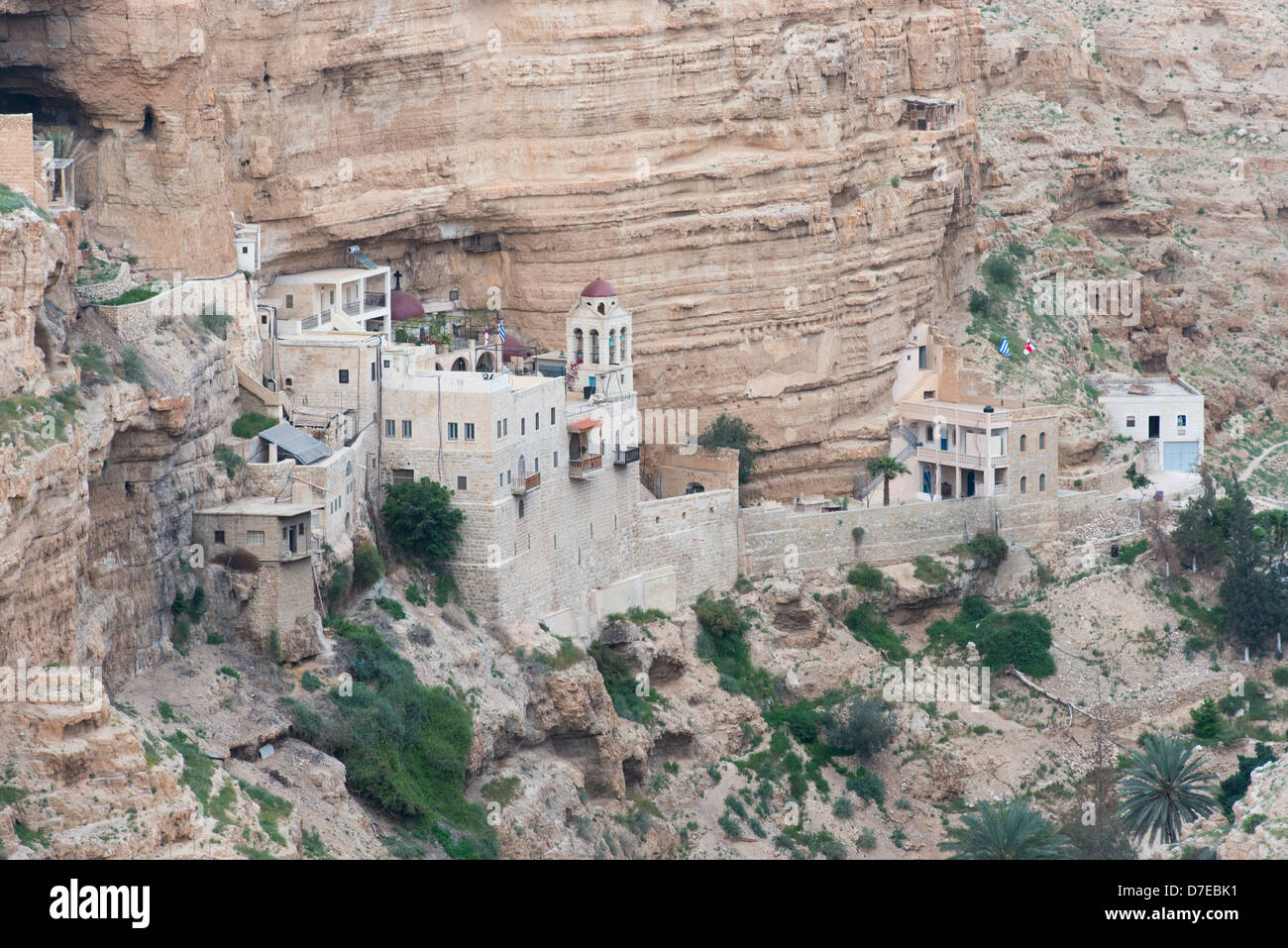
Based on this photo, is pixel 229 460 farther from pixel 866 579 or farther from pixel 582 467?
pixel 866 579

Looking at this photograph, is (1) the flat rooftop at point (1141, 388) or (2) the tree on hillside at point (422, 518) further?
(1) the flat rooftop at point (1141, 388)

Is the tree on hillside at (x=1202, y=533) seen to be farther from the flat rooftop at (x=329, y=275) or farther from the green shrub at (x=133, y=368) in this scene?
the green shrub at (x=133, y=368)

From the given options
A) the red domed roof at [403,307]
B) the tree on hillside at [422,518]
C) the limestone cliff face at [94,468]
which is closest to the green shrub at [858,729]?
the tree on hillside at [422,518]

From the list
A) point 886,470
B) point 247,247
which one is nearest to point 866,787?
point 886,470

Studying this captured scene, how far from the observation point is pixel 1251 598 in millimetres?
68750

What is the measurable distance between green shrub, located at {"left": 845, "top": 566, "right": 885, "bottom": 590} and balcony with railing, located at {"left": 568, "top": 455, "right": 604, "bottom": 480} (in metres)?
9.88

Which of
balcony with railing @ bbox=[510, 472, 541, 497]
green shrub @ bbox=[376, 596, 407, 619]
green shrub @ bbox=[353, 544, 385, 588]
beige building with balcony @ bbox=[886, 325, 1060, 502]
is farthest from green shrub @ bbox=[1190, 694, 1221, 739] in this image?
green shrub @ bbox=[353, 544, 385, 588]

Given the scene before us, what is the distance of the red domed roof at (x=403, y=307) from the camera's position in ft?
207

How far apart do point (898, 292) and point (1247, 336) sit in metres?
19.7

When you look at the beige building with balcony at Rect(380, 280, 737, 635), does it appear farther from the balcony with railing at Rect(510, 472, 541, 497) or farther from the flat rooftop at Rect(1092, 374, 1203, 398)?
the flat rooftop at Rect(1092, 374, 1203, 398)

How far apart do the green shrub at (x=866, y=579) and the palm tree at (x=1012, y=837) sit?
10592mm

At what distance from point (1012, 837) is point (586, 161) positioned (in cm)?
2109

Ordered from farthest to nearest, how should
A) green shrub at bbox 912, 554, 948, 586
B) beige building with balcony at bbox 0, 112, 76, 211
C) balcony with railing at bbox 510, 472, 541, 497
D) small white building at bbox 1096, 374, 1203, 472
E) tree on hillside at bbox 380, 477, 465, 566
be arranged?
small white building at bbox 1096, 374, 1203, 472
green shrub at bbox 912, 554, 948, 586
balcony with railing at bbox 510, 472, 541, 497
tree on hillside at bbox 380, 477, 465, 566
beige building with balcony at bbox 0, 112, 76, 211

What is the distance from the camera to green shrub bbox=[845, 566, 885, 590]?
67.5m
